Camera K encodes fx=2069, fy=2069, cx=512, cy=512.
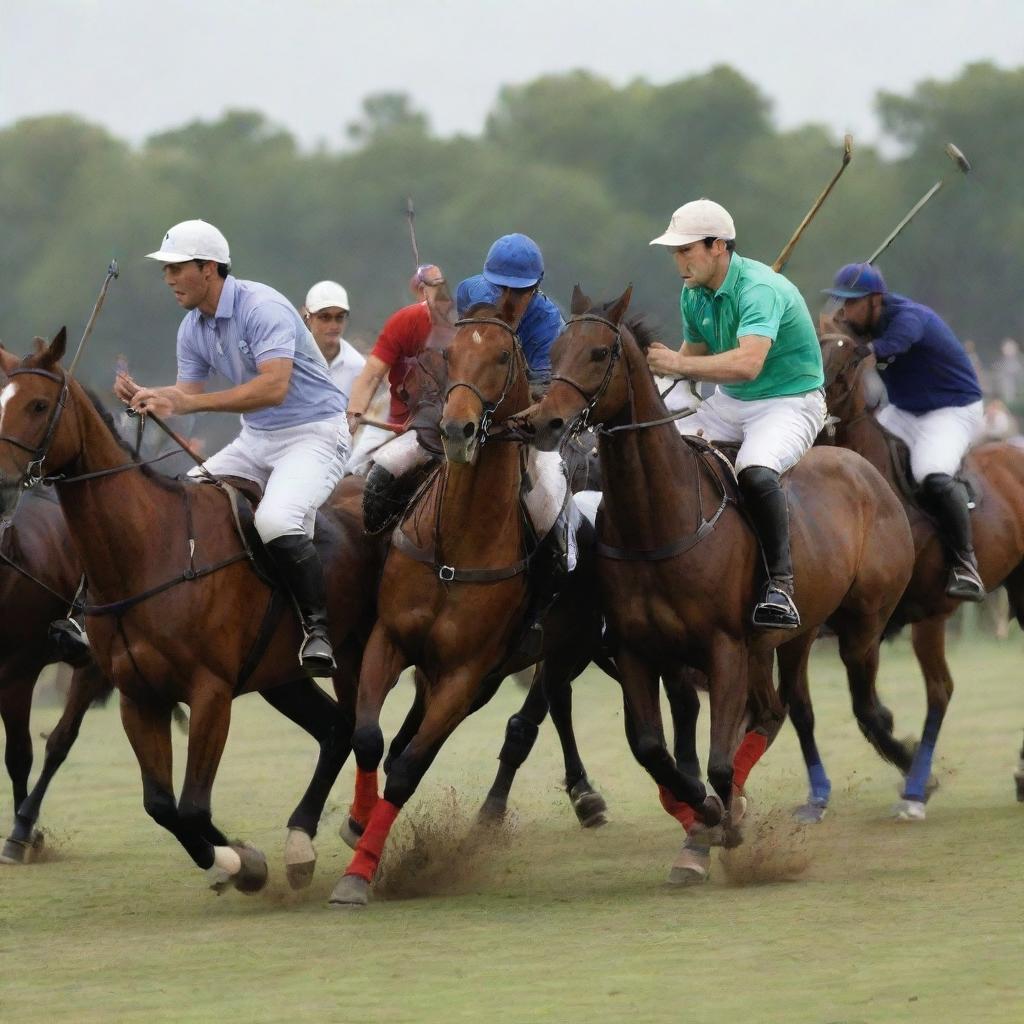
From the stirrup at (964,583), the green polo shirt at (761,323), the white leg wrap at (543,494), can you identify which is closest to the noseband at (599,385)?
the white leg wrap at (543,494)

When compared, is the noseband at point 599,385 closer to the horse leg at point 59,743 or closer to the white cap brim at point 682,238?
the white cap brim at point 682,238

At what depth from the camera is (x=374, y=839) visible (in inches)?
303

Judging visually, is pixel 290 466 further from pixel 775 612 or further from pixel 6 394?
pixel 775 612

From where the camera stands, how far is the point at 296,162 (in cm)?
8106

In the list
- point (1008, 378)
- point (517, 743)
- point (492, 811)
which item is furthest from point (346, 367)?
point (1008, 378)

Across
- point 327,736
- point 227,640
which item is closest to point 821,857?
point 327,736

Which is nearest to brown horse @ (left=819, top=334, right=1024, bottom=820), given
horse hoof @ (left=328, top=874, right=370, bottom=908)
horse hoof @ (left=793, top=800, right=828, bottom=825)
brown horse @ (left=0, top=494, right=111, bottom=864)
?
horse hoof @ (left=793, top=800, right=828, bottom=825)

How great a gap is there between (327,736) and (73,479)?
181cm

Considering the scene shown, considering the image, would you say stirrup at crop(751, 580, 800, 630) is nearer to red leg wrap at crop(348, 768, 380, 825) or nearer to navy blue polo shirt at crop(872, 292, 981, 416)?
red leg wrap at crop(348, 768, 380, 825)

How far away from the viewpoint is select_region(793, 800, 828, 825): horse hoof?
387 inches

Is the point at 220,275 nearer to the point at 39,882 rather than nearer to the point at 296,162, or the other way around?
the point at 39,882

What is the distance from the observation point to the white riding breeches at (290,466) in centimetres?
796

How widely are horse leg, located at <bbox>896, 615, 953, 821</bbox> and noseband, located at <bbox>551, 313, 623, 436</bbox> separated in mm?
3288

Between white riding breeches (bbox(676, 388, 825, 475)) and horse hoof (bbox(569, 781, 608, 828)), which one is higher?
white riding breeches (bbox(676, 388, 825, 475))
